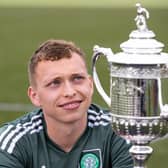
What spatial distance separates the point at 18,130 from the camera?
3.69 meters

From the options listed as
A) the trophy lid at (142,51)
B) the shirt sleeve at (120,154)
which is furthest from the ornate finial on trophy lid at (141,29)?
the shirt sleeve at (120,154)

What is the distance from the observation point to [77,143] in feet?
12.1

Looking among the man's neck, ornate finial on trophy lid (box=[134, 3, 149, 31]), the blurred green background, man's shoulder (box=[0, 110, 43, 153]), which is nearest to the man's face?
the man's neck

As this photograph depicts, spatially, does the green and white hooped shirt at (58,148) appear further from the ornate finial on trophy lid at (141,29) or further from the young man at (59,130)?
the ornate finial on trophy lid at (141,29)

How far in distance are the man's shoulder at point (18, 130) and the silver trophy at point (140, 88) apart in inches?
27.3

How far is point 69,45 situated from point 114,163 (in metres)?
0.47

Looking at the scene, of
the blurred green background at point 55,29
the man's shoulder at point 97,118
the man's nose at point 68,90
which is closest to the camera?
the man's nose at point 68,90

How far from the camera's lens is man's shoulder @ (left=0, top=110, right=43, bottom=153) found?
3643mm

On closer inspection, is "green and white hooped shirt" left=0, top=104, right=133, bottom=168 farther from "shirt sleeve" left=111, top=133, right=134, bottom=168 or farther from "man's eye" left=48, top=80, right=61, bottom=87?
"man's eye" left=48, top=80, right=61, bottom=87

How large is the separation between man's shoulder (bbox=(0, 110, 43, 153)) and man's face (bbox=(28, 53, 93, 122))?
0.24m

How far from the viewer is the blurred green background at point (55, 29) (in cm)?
689

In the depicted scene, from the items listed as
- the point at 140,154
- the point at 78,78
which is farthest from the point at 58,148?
the point at 140,154

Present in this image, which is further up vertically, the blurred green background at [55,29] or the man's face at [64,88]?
the blurred green background at [55,29]

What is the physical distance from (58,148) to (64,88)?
1.50 feet
